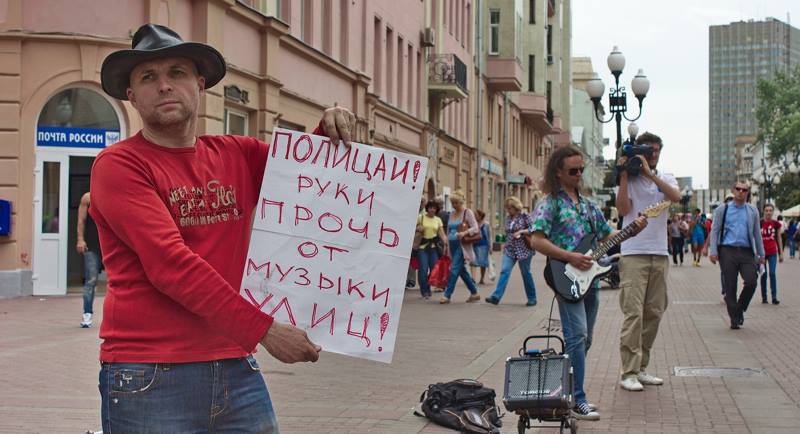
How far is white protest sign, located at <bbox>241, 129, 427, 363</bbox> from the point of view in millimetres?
3438

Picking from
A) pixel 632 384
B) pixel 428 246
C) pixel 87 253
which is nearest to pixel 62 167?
pixel 87 253

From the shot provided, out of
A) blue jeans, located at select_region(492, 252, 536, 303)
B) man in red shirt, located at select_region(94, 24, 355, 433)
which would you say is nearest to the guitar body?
man in red shirt, located at select_region(94, 24, 355, 433)

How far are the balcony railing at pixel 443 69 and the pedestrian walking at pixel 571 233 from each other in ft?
103

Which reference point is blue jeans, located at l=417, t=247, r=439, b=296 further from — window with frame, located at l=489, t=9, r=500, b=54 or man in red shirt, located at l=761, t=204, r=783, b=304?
window with frame, located at l=489, t=9, r=500, b=54

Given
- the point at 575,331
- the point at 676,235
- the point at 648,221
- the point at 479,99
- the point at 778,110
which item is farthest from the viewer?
the point at 778,110

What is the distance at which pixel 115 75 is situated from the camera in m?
3.31

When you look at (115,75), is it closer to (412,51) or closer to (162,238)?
(162,238)

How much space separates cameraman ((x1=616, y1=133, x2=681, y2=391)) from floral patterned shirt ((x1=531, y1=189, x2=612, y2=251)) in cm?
130

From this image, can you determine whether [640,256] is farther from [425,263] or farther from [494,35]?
[494,35]

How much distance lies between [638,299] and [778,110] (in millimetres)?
89478

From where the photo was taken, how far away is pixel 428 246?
1928 cm

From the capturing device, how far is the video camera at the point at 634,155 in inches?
326

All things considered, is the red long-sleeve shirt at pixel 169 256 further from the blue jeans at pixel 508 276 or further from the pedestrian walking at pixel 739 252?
the blue jeans at pixel 508 276

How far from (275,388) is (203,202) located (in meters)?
5.55
